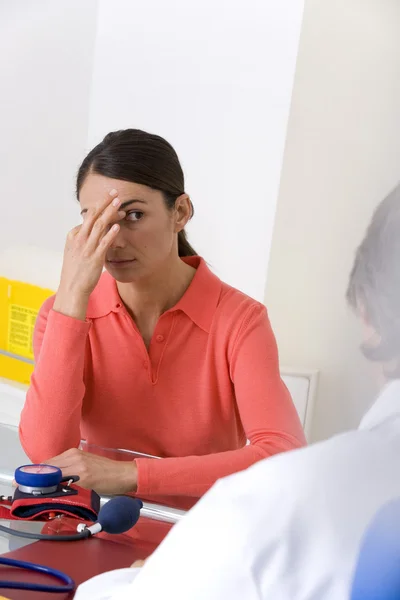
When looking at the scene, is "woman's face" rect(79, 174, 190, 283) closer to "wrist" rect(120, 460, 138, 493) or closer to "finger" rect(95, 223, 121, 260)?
"finger" rect(95, 223, 121, 260)

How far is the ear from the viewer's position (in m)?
1.15

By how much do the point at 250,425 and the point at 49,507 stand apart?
341 mm

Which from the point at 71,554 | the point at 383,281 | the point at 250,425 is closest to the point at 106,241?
the point at 250,425

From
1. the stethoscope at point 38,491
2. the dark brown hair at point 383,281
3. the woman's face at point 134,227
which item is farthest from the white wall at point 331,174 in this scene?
the dark brown hair at point 383,281

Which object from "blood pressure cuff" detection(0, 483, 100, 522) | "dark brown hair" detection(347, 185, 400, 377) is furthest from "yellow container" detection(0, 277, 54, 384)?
"dark brown hair" detection(347, 185, 400, 377)

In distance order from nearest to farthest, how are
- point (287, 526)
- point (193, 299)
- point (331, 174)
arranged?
1. point (287, 526)
2. point (193, 299)
3. point (331, 174)

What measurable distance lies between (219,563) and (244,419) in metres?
0.68

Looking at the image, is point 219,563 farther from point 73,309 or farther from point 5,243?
point 5,243

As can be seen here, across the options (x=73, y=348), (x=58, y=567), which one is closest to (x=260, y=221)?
(x=73, y=348)

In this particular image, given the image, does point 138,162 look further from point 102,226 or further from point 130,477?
point 130,477

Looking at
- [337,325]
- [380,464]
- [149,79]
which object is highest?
[149,79]

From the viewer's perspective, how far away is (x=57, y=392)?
105cm

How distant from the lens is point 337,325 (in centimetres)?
192

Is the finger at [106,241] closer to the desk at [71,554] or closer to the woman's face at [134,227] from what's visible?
the woman's face at [134,227]
